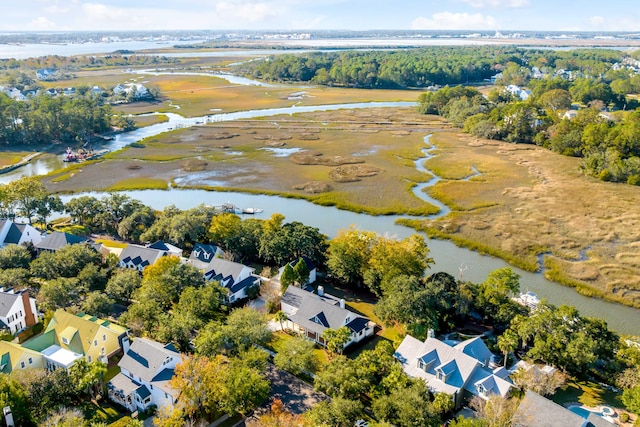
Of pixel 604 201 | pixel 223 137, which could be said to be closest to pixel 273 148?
pixel 223 137

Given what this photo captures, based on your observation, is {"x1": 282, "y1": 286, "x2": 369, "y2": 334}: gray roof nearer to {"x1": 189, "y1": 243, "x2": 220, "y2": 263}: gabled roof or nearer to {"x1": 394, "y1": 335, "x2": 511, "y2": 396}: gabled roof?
{"x1": 394, "y1": 335, "x2": 511, "y2": 396}: gabled roof

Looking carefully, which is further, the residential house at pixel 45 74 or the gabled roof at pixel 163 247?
the residential house at pixel 45 74

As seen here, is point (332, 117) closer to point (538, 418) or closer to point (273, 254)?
point (273, 254)

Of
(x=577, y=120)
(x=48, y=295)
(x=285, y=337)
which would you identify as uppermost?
(x=577, y=120)

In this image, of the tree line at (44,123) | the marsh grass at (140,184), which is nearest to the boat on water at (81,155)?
the tree line at (44,123)

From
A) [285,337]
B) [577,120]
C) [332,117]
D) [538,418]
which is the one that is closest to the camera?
[538,418]

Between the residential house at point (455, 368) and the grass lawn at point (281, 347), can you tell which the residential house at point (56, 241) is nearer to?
the grass lawn at point (281, 347)

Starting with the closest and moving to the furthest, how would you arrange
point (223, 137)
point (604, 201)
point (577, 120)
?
1. point (604, 201)
2. point (577, 120)
3. point (223, 137)
